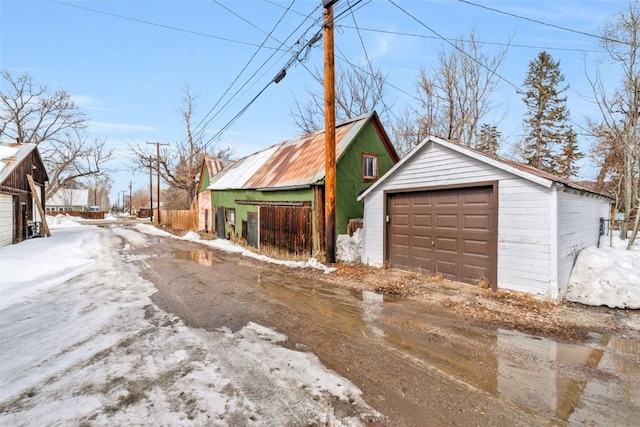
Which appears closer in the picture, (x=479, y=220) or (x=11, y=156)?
(x=479, y=220)

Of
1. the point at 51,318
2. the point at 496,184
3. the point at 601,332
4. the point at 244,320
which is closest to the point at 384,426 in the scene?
the point at 244,320

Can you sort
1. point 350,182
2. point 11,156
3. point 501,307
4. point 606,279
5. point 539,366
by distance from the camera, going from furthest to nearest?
point 11,156 → point 350,182 → point 606,279 → point 501,307 → point 539,366

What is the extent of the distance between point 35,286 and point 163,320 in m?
4.48

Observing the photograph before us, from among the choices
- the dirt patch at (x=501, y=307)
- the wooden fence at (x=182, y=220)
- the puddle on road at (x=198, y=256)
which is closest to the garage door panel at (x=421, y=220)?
the dirt patch at (x=501, y=307)

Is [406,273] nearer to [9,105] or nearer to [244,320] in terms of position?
[244,320]

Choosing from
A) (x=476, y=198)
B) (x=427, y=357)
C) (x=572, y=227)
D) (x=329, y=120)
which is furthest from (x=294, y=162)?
(x=427, y=357)

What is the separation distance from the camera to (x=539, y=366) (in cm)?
368

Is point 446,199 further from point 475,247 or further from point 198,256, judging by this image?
point 198,256

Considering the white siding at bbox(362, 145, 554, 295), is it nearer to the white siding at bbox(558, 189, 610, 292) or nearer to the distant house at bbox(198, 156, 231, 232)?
the white siding at bbox(558, 189, 610, 292)

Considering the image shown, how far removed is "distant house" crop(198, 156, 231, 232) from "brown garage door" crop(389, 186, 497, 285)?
16099 millimetres

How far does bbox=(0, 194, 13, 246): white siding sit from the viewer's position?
42.3 ft

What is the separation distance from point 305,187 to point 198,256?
5.14 m

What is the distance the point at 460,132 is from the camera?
A: 20.2 metres

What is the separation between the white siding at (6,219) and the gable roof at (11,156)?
0.96 metres
